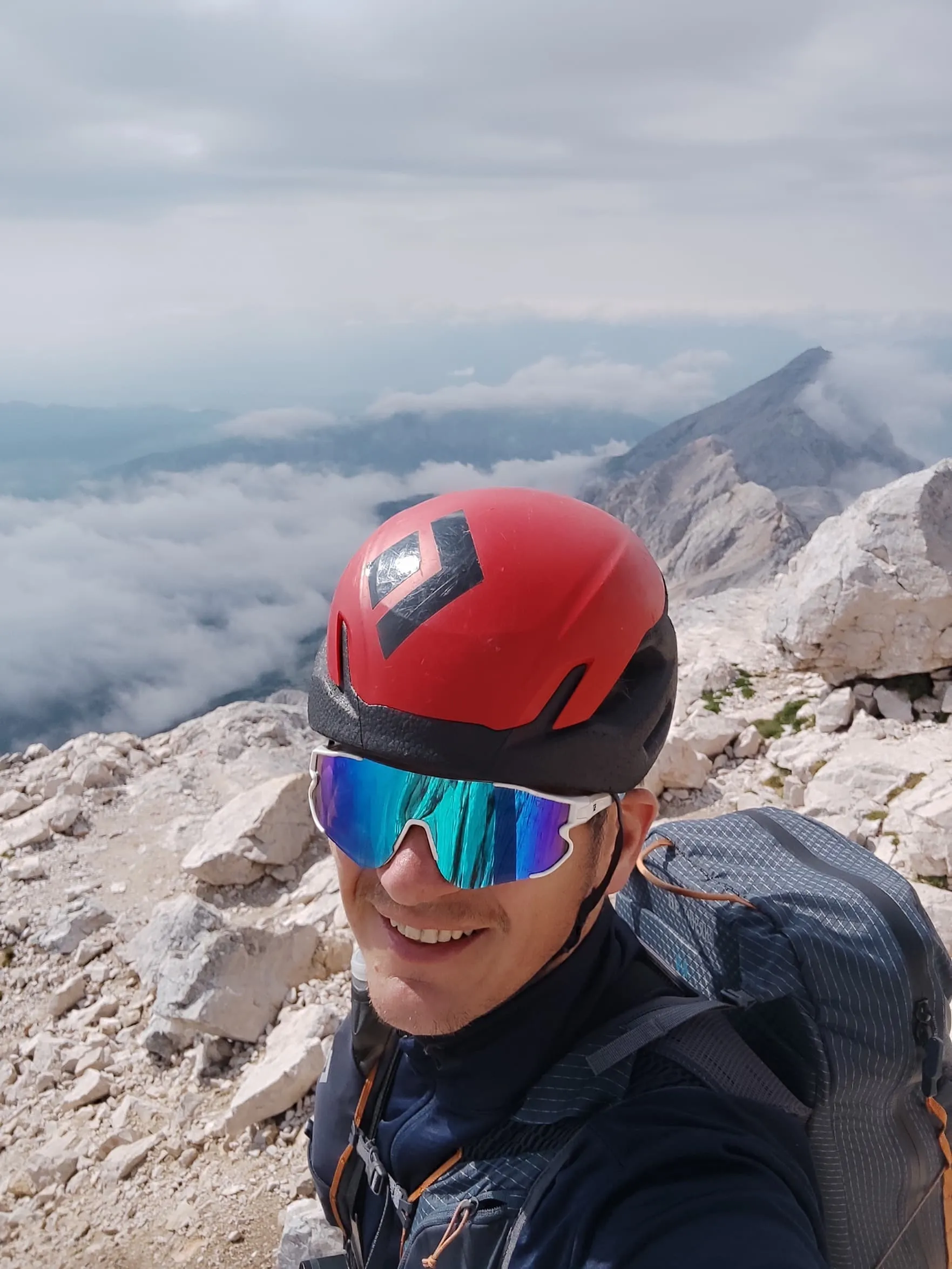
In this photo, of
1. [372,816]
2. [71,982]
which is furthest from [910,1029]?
[71,982]

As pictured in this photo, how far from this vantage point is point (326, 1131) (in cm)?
295

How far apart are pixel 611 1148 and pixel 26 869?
38.1 feet

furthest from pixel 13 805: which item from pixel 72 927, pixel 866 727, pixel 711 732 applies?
→ pixel 866 727

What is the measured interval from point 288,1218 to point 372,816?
4113 mm

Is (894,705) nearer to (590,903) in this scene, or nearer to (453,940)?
(590,903)

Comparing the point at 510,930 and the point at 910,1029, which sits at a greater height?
the point at 510,930

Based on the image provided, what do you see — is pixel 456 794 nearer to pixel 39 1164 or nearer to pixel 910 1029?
pixel 910 1029

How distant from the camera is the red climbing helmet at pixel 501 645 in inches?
95.7

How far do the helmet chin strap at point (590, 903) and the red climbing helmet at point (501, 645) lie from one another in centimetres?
17

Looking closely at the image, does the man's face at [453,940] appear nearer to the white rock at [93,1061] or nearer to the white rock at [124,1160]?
the white rock at [124,1160]

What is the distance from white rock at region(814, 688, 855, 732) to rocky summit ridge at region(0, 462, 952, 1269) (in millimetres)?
29

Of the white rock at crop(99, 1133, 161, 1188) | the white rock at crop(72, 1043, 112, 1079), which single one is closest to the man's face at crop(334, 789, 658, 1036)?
the white rock at crop(99, 1133, 161, 1188)

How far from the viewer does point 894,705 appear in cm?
1002

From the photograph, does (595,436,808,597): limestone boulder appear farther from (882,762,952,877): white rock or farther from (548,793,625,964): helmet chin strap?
(548,793,625,964): helmet chin strap
